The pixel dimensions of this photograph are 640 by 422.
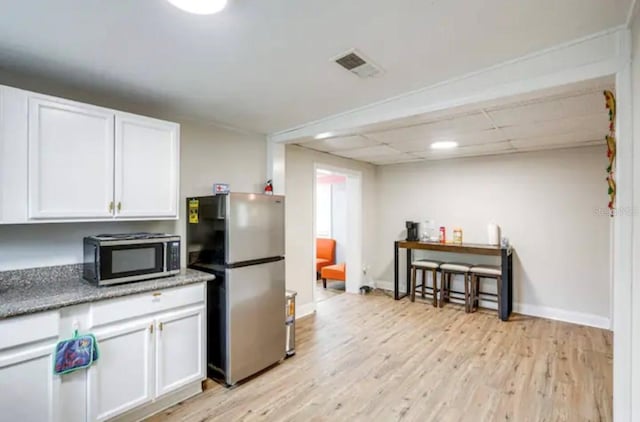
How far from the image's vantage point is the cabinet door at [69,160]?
2.02 m

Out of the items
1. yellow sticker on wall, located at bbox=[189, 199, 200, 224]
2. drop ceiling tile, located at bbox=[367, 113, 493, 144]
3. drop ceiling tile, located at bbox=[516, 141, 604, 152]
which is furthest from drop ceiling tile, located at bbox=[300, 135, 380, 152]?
drop ceiling tile, located at bbox=[516, 141, 604, 152]

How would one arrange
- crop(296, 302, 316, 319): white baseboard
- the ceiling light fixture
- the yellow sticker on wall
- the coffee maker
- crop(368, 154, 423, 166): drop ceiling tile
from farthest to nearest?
the coffee maker → crop(368, 154, 423, 166): drop ceiling tile → crop(296, 302, 316, 319): white baseboard → the yellow sticker on wall → the ceiling light fixture

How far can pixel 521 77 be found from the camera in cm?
204

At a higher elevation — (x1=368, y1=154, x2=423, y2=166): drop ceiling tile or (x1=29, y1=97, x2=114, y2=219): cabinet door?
(x1=368, y1=154, x2=423, y2=166): drop ceiling tile

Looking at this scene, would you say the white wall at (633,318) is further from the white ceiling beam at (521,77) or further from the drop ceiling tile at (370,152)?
the drop ceiling tile at (370,152)

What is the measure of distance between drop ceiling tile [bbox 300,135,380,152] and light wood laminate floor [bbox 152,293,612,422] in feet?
7.44

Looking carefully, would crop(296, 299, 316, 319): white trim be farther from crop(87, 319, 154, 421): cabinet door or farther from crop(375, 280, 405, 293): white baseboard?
crop(87, 319, 154, 421): cabinet door

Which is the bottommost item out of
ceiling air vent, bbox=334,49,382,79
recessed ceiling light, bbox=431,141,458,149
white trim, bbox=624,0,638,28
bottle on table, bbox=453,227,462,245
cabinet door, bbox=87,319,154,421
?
cabinet door, bbox=87,319,154,421

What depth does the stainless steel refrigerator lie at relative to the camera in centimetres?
262

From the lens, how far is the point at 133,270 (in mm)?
2291

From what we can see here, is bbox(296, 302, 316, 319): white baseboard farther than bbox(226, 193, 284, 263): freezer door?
Yes

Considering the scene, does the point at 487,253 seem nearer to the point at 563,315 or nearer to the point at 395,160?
the point at 563,315

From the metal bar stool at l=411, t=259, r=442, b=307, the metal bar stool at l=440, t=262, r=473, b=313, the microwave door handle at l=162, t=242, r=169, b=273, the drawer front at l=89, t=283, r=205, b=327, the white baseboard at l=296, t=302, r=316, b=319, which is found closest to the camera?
the drawer front at l=89, t=283, r=205, b=327

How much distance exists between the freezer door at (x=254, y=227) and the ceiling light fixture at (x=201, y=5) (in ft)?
4.57
